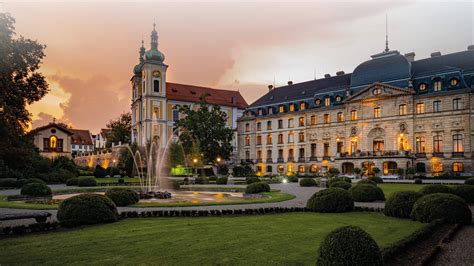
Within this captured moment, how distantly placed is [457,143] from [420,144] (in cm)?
484

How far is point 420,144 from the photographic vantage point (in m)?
54.9

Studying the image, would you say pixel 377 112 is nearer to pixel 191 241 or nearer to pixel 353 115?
pixel 353 115

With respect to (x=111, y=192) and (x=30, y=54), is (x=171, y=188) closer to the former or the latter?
(x=111, y=192)

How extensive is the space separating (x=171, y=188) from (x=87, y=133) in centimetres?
11508

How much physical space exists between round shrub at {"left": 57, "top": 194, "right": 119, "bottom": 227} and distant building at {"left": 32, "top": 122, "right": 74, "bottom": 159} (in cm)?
6133

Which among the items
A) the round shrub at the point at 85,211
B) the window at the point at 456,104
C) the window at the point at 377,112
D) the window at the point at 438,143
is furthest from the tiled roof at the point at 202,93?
the round shrub at the point at 85,211

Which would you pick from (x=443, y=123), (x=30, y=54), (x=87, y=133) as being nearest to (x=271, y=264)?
(x=30, y=54)

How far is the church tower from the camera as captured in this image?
3143 inches

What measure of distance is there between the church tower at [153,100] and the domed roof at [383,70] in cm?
4090

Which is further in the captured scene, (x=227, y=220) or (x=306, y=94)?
(x=306, y=94)

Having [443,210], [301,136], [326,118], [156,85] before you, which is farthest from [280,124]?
[443,210]

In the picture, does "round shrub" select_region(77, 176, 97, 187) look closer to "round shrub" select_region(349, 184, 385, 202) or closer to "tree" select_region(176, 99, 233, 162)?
"round shrub" select_region(349, 184, 385, 202)

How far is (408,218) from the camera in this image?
1503cm

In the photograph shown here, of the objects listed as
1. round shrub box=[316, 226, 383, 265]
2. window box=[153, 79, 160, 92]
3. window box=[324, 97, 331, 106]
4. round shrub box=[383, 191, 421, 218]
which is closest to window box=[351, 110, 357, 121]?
window box=[324, 97, 331, 106]
